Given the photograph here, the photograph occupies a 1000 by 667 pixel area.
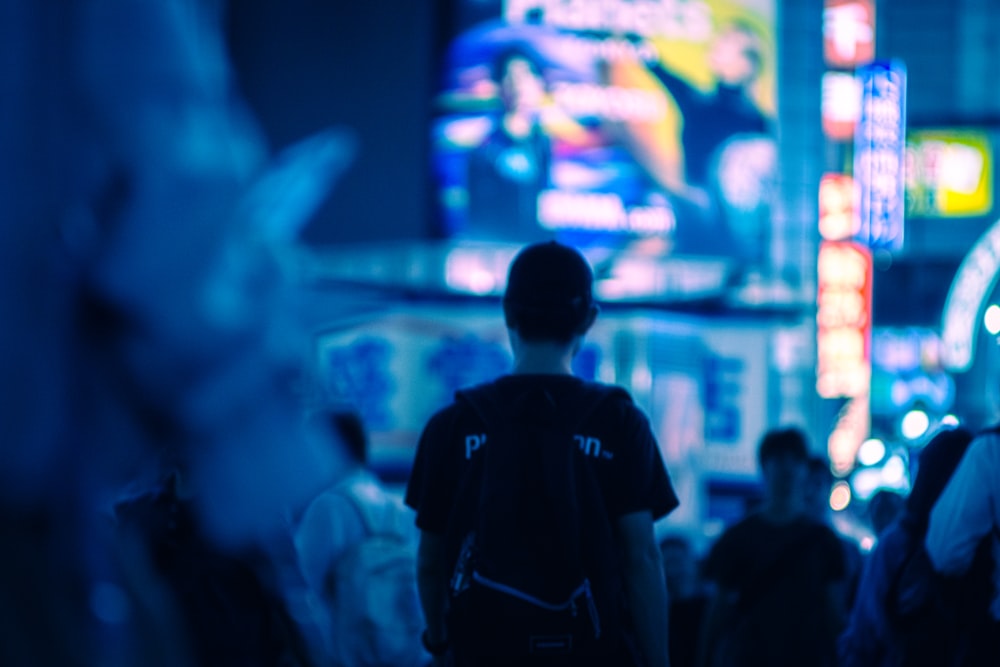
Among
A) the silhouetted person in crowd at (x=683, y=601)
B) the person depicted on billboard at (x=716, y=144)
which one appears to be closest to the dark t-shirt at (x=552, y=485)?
the silhouetted person in crowd at (x=683, y=601)

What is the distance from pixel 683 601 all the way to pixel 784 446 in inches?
85.1

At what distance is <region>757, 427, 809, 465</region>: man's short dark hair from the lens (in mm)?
6281

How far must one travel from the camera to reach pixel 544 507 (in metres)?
2.94

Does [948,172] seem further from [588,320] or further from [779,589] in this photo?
[588,320]

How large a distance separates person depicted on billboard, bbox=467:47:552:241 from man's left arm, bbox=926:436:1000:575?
11.1m

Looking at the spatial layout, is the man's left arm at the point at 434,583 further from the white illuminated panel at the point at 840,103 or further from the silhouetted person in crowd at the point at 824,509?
the white illuminated panel at the point at 840,103

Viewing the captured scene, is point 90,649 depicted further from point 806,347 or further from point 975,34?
point 975,34

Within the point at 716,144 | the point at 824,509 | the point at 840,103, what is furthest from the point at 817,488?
the point at 840,103

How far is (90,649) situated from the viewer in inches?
38.6

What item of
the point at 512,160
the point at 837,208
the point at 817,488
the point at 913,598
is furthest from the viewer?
the point at 837,208

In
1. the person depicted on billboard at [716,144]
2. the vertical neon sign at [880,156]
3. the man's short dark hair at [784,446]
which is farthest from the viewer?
the vertical neon sign at [880,156]

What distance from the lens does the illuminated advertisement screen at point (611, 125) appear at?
15.1 metres

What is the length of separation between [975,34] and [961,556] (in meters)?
34.3

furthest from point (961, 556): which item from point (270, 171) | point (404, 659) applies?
point (270, 171)
